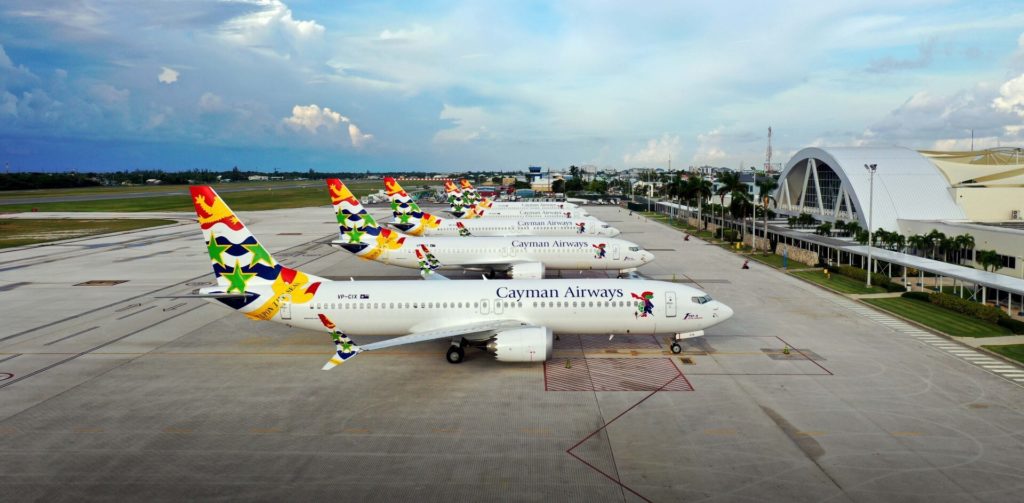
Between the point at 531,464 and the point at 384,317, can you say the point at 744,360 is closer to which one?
the point at 531,464

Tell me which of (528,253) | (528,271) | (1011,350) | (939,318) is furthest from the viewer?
(528,253)

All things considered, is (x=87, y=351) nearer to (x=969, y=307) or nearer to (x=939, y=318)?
(x=939, y=318)

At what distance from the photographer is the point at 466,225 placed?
6844 cm

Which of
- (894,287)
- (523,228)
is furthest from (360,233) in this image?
(894,287)

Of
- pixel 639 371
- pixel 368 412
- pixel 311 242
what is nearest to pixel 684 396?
pixel 639 371

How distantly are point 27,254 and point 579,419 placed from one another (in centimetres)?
8062

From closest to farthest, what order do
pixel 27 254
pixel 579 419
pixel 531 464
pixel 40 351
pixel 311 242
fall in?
1. pixel 531 464
2. pixel 579 419
3. pixel 40 351
4. pixel 27 254
5. pixel 311 242

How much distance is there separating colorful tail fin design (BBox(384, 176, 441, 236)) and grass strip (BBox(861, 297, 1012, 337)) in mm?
45740

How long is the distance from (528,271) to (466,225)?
21.5 metres

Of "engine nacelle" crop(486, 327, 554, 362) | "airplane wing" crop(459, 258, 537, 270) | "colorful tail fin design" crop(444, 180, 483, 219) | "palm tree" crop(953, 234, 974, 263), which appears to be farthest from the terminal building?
"colorful tail fin design" crop(444, 180, 483, 219)

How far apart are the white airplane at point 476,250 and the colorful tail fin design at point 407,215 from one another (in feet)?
49.3

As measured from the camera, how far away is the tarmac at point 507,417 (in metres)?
18.2

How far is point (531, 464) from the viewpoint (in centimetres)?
1931

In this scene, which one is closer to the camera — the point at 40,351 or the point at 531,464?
the point at 531,464
